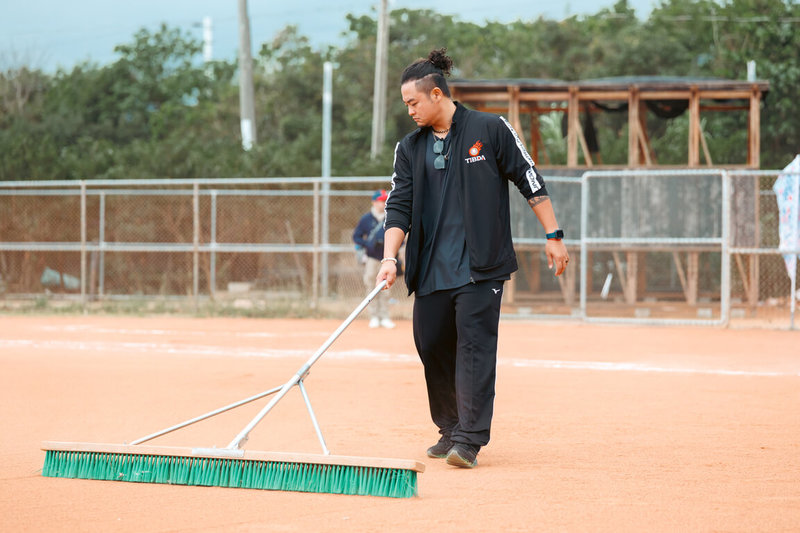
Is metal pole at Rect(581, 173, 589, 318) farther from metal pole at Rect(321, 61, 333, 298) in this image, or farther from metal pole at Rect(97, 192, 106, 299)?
metal pole at Rect(97, 192, 106, 299)

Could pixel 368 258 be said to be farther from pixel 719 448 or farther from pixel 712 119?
pixel 712 119

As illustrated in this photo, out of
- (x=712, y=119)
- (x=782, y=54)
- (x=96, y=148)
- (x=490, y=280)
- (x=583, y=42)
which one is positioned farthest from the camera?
(x=583, y=42)

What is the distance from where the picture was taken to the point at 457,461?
542cm

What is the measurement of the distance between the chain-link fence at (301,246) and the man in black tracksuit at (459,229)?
1144 centimetres

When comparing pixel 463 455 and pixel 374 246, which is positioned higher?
pixel 374 246

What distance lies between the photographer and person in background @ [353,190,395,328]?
15047mm

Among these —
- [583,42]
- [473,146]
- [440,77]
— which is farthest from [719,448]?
[583,42]

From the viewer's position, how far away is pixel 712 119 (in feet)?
98.9

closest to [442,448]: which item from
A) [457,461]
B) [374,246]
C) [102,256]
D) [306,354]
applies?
[457,461]

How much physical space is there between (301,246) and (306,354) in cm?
665

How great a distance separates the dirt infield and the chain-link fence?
4.14 metres

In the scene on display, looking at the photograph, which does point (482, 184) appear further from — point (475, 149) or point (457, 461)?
point (457, 461)

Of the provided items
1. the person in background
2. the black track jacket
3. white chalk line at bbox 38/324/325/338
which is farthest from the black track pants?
the person in background

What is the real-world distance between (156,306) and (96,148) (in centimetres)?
731
